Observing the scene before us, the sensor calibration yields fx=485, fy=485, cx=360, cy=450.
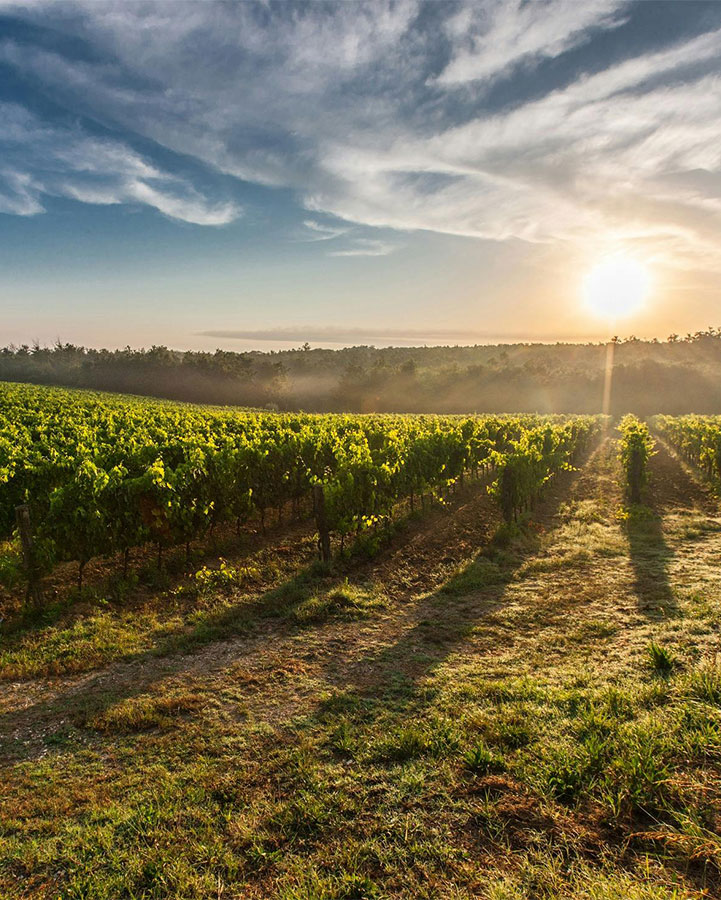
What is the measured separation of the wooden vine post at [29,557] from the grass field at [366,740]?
0.53 meters

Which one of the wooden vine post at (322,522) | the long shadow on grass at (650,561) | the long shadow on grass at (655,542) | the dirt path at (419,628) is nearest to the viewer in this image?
the dirt path at (419,628)

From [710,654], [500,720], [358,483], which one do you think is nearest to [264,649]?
[500,720]

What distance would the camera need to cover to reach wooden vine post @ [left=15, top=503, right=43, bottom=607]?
747cm

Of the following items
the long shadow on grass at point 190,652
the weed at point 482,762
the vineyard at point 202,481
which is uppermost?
the vineyard at point 202,481

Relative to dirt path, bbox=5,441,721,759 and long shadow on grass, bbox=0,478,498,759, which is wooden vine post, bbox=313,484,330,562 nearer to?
long shadow on grass, bbox=0,478,498,759

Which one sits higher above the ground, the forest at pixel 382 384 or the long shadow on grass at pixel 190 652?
the forest at pixel 382 384

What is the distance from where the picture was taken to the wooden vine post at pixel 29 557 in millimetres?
7473

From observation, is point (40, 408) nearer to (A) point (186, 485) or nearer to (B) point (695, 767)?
(A) point (186, 485)

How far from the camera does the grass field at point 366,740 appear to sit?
3.19m

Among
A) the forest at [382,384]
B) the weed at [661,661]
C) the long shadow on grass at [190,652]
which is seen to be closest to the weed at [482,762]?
the weed at [661,661]

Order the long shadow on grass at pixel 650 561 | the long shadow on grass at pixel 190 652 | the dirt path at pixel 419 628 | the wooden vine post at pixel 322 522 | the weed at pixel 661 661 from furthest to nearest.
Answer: the wooden vine post at pixel 322 522 → the long shadow on grass at pixel 650 561 → the dirt path at pixel 419 628 → the weed at pixel 661 661 → the long shadow on grass at pixel 190 652

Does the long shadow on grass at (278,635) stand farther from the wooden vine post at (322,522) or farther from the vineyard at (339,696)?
the wooden vine post at (322,522)

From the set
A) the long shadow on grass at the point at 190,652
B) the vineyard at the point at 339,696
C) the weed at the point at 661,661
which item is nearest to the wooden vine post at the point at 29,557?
the vineyard at the point at 339,696

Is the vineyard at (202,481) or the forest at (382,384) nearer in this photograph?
the vineyard at (202,481)
